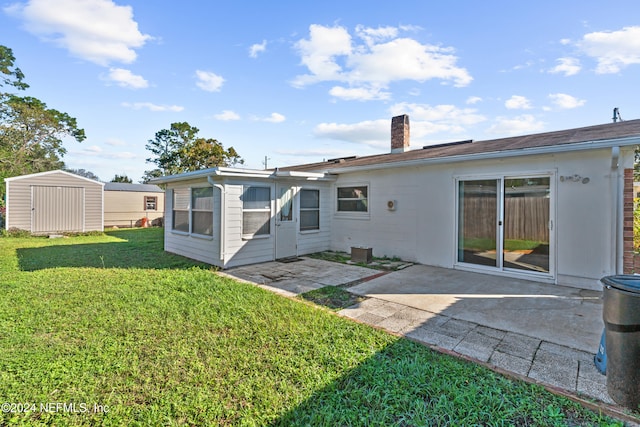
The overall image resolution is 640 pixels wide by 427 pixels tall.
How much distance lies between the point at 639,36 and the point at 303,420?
421 inches

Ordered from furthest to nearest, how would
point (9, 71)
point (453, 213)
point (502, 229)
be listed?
point (9, 71)
point (453, 213)
point (502, 229)

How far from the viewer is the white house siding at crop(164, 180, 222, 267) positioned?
7.33 meters

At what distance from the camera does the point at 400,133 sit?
1168 centimetres

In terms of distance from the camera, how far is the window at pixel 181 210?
8.64 m

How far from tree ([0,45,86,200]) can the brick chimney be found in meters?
23.1

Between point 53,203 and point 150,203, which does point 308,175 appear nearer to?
point 53,203

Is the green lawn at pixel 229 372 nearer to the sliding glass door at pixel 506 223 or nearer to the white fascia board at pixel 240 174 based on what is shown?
the white fascia board at pixel 240 174

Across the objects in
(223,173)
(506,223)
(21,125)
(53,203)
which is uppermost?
(21,125)

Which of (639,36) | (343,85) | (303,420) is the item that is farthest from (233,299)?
(639,36)

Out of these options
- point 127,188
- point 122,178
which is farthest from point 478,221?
point 122,178

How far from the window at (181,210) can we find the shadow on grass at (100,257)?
90 centimetres

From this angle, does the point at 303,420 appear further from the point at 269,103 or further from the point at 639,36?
the point at 269,103

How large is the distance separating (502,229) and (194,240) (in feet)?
24.9

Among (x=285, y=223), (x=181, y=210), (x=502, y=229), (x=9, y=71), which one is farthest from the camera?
(x=9, y=71)
